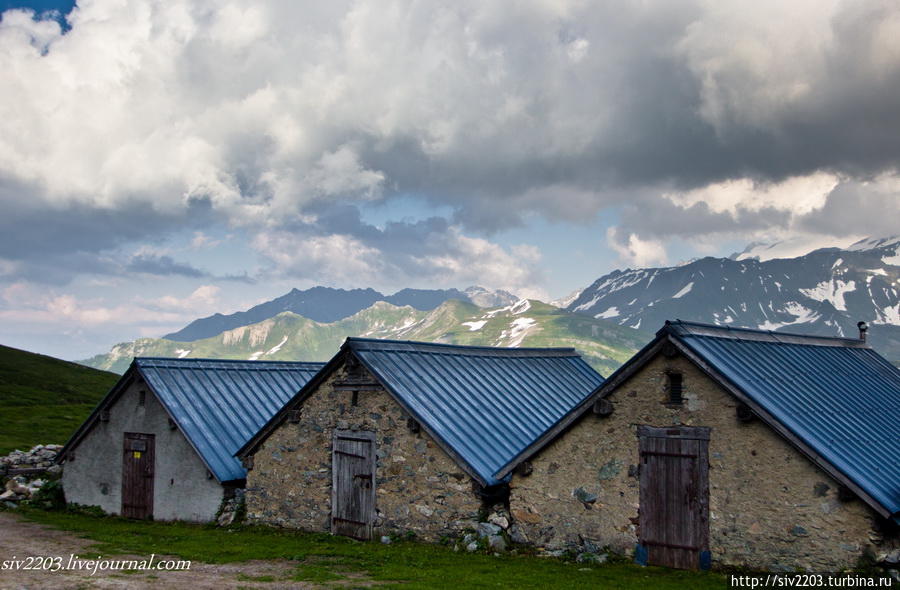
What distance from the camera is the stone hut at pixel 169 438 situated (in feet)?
98.7

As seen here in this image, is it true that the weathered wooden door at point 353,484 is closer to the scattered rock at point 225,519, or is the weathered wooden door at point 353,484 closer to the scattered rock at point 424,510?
the scattered rock at point 424,510

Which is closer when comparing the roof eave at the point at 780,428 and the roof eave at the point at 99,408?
the roof eave at the point at 780,428

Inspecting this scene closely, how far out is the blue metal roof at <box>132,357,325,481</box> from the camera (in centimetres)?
3018

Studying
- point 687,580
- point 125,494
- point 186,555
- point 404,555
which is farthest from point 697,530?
point 125,494

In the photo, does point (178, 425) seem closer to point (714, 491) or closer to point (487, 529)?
point (487, 529)

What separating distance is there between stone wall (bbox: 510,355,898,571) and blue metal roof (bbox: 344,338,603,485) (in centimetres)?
186

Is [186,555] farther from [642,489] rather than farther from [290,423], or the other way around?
[642,489]

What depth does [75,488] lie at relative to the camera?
114ft

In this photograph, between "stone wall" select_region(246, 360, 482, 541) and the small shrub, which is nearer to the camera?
"stone wall" select_region(246, 360, 482, 541)

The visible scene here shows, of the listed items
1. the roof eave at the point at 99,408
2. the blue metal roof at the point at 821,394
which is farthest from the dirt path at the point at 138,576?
the blue metal roof at the point at 821,394

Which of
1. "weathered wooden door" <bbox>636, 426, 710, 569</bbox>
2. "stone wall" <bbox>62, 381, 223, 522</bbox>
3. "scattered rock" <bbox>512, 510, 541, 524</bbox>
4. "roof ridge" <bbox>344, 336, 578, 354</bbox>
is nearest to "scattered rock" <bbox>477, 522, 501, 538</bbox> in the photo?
"scattered rock" <bbox>512, 510, 541, 524</bbox>

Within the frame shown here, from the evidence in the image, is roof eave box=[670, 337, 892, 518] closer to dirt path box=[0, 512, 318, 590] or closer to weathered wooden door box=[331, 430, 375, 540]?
dirt path box=[0, 512, 318, 590]

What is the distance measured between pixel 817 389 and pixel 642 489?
5758 millimetres

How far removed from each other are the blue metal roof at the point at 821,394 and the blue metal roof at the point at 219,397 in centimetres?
1768
